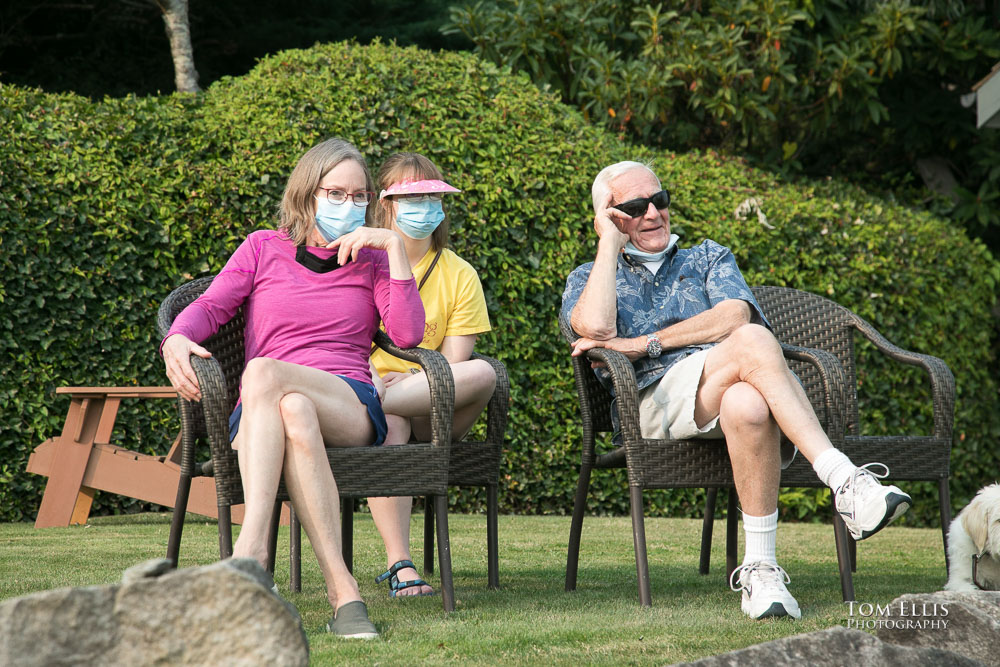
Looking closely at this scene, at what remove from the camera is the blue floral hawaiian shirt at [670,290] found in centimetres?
346

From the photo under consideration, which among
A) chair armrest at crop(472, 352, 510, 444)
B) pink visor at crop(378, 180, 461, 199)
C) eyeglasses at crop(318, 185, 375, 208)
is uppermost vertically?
pink visor at crop(378, 180, 461, 199)

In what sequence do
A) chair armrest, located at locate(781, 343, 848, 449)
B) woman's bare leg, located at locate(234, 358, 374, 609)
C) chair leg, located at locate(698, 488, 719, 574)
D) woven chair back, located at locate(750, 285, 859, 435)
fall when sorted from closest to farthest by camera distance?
woman's bare leg, located at locate(234, 358, 374, 609) → chair armrest, located at locate(781, 343, 848, 449) → chair leg, located at locate(698, 488, 719, 574) → woven chair back, located at locate(750, 285, 859, 435)

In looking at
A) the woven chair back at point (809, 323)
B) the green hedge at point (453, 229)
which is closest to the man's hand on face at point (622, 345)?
the woven chair back at point (809, 323)

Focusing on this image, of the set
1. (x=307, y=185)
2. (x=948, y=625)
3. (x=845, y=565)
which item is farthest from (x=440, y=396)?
(x=948, y=625)

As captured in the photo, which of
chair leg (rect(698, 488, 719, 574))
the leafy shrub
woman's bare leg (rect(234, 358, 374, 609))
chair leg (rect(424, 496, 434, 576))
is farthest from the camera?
the leafy shrub

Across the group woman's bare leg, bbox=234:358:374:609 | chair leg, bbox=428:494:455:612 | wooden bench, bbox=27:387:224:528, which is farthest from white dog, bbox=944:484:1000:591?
wooden bench, bbox=27:387:224:528

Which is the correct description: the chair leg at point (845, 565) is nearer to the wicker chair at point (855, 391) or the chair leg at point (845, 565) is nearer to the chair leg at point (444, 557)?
the wicker chair at point (855, 391)

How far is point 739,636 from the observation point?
8.49ft

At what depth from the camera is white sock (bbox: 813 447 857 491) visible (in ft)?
9.29

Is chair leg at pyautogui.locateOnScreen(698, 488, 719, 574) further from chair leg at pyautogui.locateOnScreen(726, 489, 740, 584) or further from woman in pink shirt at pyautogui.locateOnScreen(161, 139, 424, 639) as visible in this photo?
woman in pink shirt at pyautogui.locateOnScreen(161, 139, 424, 639)

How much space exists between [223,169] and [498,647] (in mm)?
3844

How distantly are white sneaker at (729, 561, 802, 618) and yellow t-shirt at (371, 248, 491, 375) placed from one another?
4.21ft

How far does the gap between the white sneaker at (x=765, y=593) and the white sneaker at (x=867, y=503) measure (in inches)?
10.4

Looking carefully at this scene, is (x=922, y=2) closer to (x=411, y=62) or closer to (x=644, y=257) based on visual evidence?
(x=411, y=62)
